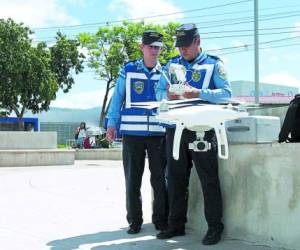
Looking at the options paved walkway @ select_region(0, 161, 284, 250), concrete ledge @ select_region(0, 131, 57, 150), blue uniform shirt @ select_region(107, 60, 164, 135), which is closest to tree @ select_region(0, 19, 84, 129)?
concrete ledge @ select_region(0, 131, 57, 150)

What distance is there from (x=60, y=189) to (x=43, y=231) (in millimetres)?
3966

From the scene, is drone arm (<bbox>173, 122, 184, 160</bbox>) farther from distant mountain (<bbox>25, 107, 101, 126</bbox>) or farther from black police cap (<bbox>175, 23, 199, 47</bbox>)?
distant mountain (<bbox>25, 107, 101, 126</bbox>)

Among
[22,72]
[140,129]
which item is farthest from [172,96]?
[22,72]

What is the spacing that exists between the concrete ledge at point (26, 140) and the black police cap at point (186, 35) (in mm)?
14830

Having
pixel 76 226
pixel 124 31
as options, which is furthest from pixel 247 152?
pixel 124 31

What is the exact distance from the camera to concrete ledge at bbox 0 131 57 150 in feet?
62.1

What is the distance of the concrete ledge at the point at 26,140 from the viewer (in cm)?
1892

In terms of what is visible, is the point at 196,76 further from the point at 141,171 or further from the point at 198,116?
the point at 141,171

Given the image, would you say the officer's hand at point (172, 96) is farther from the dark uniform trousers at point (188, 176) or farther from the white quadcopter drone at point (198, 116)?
the dark uniform trousers at point (188, 176)

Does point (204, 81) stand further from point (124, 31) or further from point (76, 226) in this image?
point (124, 31)

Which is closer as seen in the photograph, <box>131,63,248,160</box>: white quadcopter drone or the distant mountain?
<box>131,63,248,160</box>: white quadcopter drone

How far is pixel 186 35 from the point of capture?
193 inches

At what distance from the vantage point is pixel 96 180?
11781 millimetres

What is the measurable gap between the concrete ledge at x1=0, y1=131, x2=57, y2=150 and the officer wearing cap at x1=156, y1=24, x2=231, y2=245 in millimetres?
14634
